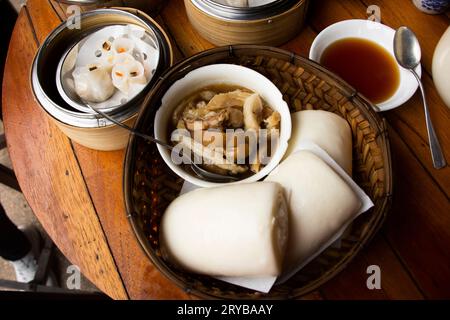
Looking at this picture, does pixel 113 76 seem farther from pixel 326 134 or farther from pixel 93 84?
pixel 326 134

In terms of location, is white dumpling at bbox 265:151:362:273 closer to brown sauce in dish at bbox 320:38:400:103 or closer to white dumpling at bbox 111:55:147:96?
brown sauce in dish at bbox 320:38:400:103

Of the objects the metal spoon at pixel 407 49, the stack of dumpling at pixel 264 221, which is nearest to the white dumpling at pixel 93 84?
the stack of dumpling at pixel 264 221

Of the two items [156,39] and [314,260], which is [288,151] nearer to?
[314,260]

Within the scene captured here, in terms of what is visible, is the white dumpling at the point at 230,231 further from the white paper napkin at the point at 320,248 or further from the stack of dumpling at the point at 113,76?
the stack of dumpling at the point at 113,76

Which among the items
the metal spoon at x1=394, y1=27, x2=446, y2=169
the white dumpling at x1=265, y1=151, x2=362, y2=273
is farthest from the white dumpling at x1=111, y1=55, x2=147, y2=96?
the metal spoon at x1=394, y1=27, x2=446, y2=169

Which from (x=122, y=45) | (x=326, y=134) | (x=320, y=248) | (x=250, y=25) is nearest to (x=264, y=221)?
(x=320, y=248)
